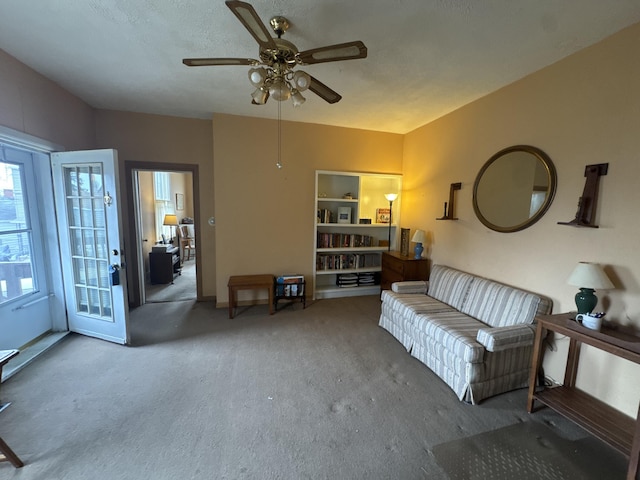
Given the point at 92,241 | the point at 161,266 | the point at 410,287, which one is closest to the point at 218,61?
the point at 92,241

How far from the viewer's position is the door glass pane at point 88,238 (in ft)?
8.87

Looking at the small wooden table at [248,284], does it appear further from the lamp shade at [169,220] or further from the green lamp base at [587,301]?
the lamp shade at [169,220]

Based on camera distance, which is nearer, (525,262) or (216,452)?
(216,452)

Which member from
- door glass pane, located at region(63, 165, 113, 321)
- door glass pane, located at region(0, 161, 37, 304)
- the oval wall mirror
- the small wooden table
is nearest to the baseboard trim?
door glass pane, located at region(63, 165, 113, 321)

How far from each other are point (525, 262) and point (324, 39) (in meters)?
2.60

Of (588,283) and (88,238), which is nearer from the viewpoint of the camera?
(588,283)

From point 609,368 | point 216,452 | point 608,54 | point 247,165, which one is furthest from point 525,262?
point 247,165

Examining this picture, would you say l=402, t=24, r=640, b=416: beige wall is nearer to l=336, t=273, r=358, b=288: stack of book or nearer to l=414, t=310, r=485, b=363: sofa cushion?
l=414, t=310, r=485, b=363: sofa cushion

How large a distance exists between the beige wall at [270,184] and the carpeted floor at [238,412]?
133cm

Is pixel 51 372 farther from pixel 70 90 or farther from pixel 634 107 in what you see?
pixel 634 107

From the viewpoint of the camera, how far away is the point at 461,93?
2.81 m

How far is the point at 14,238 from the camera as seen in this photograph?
2490 millimetres

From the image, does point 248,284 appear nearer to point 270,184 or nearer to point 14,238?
point 270,184

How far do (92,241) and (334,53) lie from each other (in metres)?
3.00
